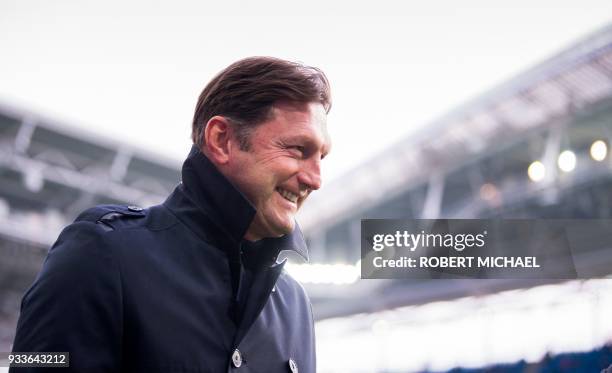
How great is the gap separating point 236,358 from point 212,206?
269mm

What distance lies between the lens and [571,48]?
27.8 feet

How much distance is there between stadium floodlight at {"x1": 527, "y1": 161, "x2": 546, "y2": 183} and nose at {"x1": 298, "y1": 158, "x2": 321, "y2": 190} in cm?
1070

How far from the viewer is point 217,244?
1201 mm

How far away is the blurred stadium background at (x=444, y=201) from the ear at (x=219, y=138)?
2478 mm

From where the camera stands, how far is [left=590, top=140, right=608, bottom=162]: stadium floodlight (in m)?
10.3

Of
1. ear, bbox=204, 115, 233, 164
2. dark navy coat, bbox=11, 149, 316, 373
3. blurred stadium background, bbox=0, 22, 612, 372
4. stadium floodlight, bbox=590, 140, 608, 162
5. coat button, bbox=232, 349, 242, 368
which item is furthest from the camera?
stadium floodlight, bbox=590, 140, 608, 162

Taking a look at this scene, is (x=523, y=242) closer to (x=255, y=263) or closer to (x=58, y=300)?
(x=255, y=263)

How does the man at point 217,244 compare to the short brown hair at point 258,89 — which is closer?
the man at point 217,244

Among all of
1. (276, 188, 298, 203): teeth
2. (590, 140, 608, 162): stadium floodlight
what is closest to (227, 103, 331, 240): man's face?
(276, 188, 298, 203): teeth

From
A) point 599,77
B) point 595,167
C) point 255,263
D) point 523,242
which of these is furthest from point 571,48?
point 255,263

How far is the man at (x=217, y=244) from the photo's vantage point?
105 centimetres

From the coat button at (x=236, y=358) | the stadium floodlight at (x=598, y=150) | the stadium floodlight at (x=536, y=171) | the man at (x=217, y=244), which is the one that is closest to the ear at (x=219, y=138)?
the man at (x=217, y=244)

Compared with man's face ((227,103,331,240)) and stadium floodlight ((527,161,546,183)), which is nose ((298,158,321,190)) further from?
stadium floodlight ((527,161,546,183))

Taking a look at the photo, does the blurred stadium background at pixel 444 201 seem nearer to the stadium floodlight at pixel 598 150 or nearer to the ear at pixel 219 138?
the stadium floodlight at pixel 598 150
